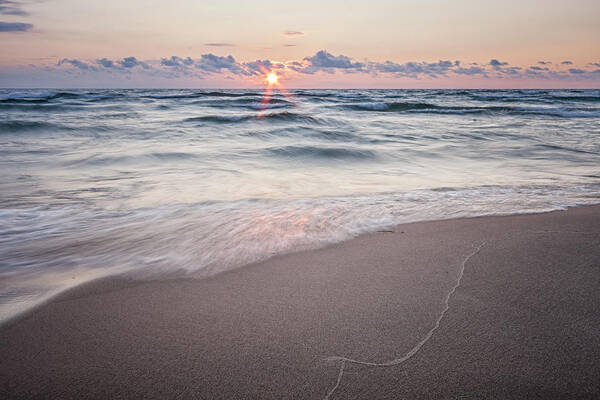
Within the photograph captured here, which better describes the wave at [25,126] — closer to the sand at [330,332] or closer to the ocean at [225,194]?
the ocean at [225,194]

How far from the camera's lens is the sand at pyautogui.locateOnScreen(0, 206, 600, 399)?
4.32 ft

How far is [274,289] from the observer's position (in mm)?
1969

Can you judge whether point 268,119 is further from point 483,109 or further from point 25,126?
point 483,109


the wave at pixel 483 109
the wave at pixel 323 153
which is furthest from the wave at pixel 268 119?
the wave at pixel 483 109

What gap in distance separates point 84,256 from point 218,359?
1.54m

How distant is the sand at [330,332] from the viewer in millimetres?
1316

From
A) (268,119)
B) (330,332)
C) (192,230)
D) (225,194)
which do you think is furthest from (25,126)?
(330,332)

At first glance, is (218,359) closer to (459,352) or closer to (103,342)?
(103,342)

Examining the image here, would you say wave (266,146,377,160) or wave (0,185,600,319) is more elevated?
wave (266,146,377,160)

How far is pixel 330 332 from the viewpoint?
62.6 inches

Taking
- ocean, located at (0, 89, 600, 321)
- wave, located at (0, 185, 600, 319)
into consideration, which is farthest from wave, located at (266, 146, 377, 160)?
wave, located at (0, 185, 600, 319)

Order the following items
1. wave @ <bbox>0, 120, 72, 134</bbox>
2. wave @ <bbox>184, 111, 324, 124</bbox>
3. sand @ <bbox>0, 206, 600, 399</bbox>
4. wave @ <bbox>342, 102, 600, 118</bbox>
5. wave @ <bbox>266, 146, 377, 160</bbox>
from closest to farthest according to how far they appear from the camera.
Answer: sand @ <bbox>0, 206, 600, 399</bbox> < wave @ <bbox>266, 146, 377, 160</bbox> < wave @ <bbox>0, 120, 72, 134</bbox> < wave @ <bbox>184, 111, 324, 124</bbox> < wave @ <bbox>342, 102, 600, 118</bbox>

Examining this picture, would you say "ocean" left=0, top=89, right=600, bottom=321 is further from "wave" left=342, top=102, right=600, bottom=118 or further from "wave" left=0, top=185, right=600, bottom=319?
"wave" left=342, top=102, right=600, bottom=118

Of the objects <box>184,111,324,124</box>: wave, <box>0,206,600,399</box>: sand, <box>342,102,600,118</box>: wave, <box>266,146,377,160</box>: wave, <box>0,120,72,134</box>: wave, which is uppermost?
<box>342,102,600,118</box>: wave
